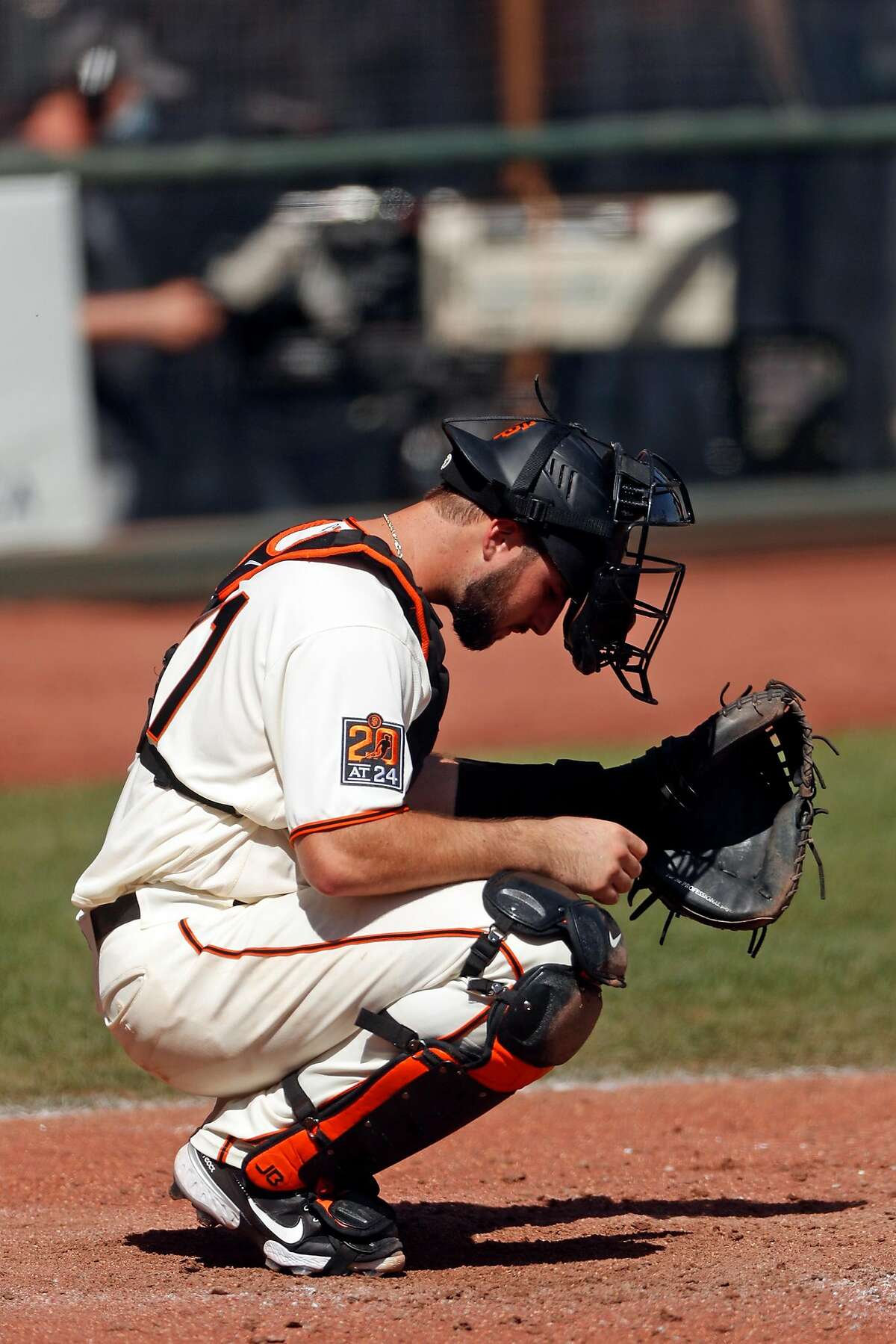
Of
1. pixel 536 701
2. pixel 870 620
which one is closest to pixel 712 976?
pixel 536 701

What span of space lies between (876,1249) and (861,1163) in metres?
0.68

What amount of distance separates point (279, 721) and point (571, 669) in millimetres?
6902

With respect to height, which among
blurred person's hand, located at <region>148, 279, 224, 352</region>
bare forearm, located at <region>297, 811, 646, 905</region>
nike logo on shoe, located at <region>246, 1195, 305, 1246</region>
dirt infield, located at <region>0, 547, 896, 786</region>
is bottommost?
dirt infield, located at <region>0, 547, 896, 786</region>

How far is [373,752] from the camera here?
275 cm

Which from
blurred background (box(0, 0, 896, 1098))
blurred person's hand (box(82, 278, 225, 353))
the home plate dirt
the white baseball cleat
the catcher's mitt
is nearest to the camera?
the home plate dirt

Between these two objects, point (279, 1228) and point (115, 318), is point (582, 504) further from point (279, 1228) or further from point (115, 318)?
point (115, 318)

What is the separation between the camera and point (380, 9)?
10938 mm

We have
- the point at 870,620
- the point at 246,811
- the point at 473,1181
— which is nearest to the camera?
the point at 246,811

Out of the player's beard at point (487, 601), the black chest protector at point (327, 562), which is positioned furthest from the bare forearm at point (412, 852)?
the player's beard at point (487, 601)

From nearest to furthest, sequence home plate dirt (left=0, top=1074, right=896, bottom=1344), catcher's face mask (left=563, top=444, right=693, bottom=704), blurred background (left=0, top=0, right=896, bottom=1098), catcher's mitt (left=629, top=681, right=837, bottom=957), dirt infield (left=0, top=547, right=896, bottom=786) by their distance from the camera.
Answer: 1. home plate dirt (left=0, top=1074, right=896, bottom=1344)
2. catcher's face mask (left=563, top=444, right=693, bottom=704)
3. catcher's mitt (left=629, top=681, right=837, bottom=957)
4. dirt infield (left=0, top=547, right=896, bottom=786)
5. blurred background (left=0, top=0, right=896, bottom=1098)

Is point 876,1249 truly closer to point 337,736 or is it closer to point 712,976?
point 337,736

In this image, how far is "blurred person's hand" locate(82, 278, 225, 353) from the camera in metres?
10.5

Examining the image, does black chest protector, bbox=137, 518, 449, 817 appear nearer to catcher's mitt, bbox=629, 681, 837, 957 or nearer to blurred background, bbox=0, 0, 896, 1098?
catcher's mitt, bbox=629, 681, 837, 957

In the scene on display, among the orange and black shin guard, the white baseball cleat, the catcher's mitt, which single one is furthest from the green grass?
the orange and black shin guard
